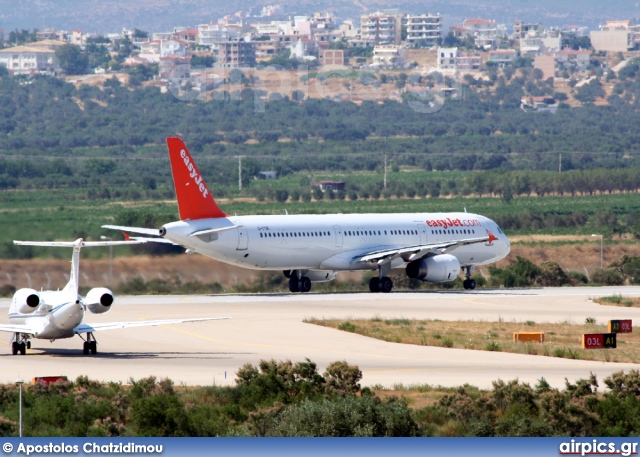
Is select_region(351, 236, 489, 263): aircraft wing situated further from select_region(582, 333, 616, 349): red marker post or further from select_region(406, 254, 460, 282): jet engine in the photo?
select_region(582, 333, 616, 349): red marker post

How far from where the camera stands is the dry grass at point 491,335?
40688 millimetres

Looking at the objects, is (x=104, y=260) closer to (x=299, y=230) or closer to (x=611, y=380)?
(x=299, y=230)

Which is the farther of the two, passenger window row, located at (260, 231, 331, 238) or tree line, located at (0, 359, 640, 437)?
passenger window row, located at (260, 231, 331, 238)

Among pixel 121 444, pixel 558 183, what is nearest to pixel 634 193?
pixel 558 183

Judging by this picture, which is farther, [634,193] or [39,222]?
[634,193]

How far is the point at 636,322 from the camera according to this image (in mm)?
51969

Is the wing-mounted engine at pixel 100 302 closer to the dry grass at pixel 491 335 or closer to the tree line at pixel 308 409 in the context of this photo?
the tree line at pixel 308 409

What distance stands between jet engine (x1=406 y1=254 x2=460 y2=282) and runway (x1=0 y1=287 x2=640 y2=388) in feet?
2.97

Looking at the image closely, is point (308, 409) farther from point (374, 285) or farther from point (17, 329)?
point (374, 285)

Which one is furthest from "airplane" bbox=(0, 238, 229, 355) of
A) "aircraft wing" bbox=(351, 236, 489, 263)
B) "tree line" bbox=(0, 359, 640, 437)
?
"aircraft wing" bbox=(351, 236, 489, 263)

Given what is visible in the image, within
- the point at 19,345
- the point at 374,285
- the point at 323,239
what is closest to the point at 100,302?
the point at 19,345

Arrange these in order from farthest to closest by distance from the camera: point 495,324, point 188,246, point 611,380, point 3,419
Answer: point 188,246, point 495,324, point 611,380, point 3,419

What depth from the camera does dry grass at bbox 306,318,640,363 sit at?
40.7 meters

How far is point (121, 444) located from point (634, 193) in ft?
460
